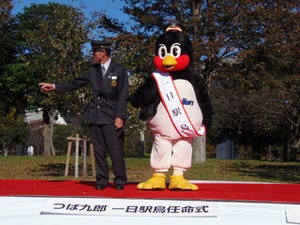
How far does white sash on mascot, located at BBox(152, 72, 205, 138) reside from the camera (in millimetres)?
4246

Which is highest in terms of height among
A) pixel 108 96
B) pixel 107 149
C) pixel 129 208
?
pixel 108 96

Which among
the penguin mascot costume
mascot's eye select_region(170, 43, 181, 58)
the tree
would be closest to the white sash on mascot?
the penguin mascot costume

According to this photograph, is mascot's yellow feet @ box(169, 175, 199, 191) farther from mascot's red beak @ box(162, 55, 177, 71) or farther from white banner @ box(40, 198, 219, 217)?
mascot's red beak @ box(162, 55, 177, 71)

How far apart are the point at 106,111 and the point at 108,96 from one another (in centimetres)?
15

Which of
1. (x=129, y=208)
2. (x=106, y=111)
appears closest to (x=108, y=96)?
(x=106, y=111)

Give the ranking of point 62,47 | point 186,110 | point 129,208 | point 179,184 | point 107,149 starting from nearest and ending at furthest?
point 129,208, point 179,184, point 186,110, point 107,149, point 62,47

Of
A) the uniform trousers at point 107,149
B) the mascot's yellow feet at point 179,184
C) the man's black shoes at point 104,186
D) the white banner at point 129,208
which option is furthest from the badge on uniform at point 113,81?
the white banner at point 129,208

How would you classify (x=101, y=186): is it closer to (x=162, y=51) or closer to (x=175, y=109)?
(x=175, y=109)

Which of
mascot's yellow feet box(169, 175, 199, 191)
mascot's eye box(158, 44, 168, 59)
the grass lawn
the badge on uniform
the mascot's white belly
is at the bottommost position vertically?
the grass lawn

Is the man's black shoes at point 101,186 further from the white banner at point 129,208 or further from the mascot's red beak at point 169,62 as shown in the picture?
the mascot's red beak at point 169,62

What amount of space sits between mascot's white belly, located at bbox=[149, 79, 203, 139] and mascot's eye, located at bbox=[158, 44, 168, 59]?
282 mm

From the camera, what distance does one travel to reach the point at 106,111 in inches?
177

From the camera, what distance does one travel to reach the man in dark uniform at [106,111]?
447cm

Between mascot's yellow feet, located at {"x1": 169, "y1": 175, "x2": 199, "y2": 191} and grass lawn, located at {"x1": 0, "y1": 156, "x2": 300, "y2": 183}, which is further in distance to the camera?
grass lawn, located at {"x1": 0, "y1": 156, "x2": 300, "y2": 183}
